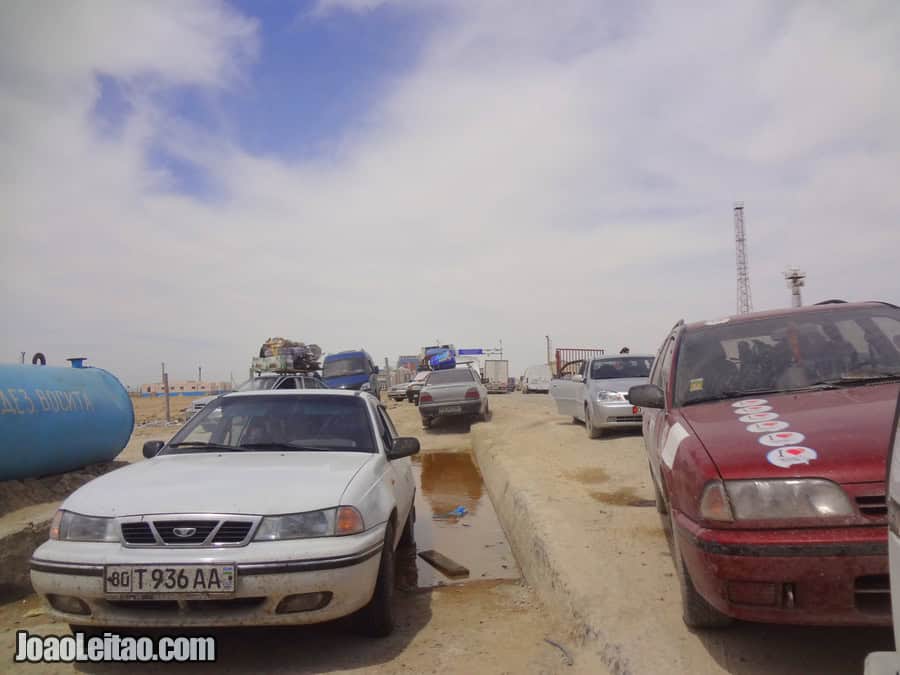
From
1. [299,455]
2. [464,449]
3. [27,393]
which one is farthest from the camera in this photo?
[464,449]

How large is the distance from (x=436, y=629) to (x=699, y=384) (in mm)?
2270

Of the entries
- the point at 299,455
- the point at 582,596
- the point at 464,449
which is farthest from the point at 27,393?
the point at 464,449

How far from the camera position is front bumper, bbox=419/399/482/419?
1667 cm

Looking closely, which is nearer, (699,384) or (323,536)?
(323,536)

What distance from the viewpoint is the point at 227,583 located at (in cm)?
321

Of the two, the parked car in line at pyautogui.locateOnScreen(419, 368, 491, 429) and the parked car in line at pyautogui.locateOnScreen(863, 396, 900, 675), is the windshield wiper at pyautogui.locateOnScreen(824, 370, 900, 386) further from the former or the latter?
the parked car in line at pyautogui.locateOnScreen(419, 368, 491, 429)

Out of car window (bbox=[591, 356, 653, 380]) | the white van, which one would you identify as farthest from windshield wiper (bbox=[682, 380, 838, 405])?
the white van

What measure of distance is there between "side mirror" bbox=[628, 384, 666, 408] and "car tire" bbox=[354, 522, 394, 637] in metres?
1.83

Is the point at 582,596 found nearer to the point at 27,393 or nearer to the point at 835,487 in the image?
the point at 835,487

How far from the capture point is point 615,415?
1058 cm

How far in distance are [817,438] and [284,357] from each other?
1861 centimetres

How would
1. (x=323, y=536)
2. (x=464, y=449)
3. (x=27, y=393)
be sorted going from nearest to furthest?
(x=323, y=536), (x=27, y=393), (x=464, y=449)

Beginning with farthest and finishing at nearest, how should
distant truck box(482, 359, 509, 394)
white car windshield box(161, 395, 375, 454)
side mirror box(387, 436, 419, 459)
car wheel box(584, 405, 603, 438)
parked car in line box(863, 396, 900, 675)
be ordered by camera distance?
distant truck box(482, 359, 509, 394) → car wheel box(584, 405, 603, 438) → side mirror box(387, 436, 419, 459) → white car windshield box(161, 395, 375, 454) → parked car in line box(863, 396, 900, 675)

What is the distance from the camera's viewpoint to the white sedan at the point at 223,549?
10.7 feet
